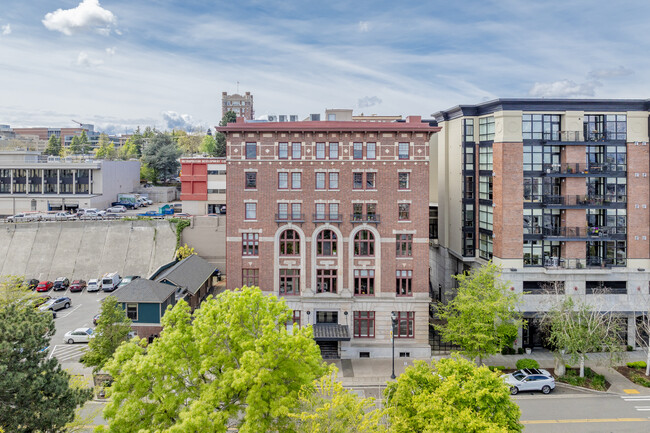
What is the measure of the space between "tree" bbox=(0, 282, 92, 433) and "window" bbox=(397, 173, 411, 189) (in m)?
28.1

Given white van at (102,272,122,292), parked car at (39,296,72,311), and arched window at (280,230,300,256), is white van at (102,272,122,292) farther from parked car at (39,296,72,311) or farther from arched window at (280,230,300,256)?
arched window at (280,230,300,256)

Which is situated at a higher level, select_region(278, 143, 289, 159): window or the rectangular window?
select_region(278, 143, 289, 159): window

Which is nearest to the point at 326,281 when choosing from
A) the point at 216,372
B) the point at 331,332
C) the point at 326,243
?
the point at 326,243

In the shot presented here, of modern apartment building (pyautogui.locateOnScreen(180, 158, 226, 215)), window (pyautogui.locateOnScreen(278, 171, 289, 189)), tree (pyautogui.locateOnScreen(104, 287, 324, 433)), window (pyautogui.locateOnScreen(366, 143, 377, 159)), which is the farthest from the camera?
modern apartment building (pyautogui.locateOnScreen(180, 158, 226, 215))

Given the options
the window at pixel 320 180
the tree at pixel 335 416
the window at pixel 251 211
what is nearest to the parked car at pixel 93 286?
the window at pixel 251 211

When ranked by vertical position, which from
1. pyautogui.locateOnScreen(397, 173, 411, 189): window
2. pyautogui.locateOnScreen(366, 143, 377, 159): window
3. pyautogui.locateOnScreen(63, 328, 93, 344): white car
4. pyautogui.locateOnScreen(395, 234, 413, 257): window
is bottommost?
pyautogui.locateOnScreen(63, 328, 93, 344): white car

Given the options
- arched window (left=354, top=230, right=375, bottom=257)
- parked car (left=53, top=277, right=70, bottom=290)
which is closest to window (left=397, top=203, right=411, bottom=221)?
arched window (left=354, top=230, right=375, bottom=257)

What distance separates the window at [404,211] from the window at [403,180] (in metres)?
1.61

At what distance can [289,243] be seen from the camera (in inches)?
1510

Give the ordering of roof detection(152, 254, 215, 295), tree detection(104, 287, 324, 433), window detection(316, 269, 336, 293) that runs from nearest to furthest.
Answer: tree detection(104, 287, 324, 433) → window detection(316, 269, 336, 293) → roof detection(152, 254, 215, 295)

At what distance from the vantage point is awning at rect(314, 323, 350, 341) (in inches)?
1379

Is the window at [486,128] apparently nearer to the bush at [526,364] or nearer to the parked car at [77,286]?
the bush at [526,364]

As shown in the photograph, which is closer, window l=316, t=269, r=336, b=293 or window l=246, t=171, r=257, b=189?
window l=316, t=269, r=336, b=293

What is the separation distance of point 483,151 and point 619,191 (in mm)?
12270
